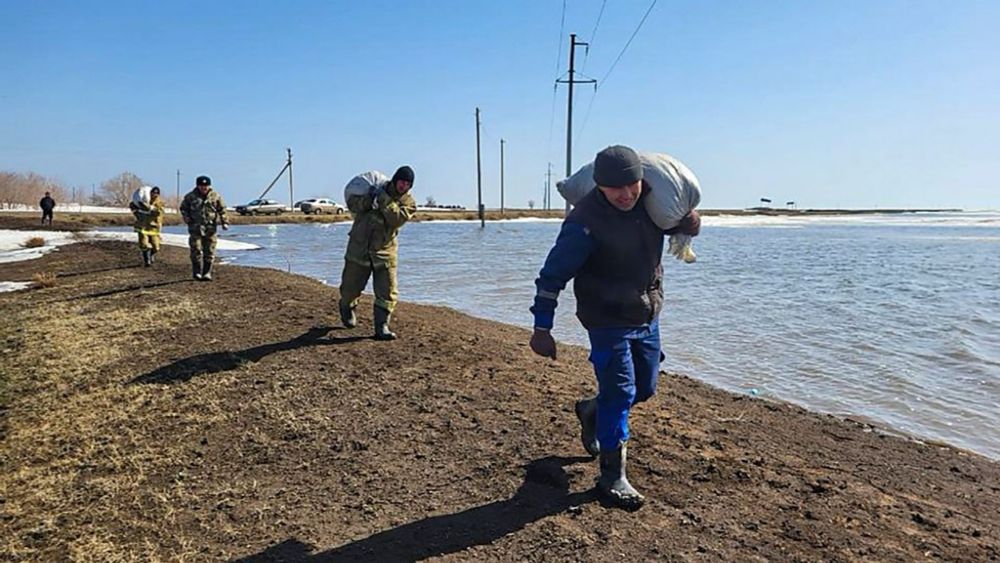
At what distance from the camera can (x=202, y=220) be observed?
38.1 feet

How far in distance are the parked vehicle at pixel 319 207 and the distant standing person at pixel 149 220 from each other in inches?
2070

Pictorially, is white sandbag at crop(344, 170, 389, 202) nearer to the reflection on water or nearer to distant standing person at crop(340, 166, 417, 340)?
distant standing person at crop(340, 166, 417, 340)

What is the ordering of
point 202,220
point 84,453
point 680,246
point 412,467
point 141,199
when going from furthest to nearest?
point 141,199 < point 202,220 < point 84,453 < point 412,467 < point 680,246

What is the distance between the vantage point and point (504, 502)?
142 inches

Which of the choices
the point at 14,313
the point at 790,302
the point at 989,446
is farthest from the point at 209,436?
the point at 790,302

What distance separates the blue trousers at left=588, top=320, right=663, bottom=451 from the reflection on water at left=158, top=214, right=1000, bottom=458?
3811 millimetres

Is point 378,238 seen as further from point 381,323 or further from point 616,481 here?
point 616,481

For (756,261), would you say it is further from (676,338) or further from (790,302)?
(676,338)

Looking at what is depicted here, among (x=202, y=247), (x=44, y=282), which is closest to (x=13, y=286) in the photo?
(x=44, y=282)

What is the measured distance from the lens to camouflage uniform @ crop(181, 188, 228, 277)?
38.1 ft

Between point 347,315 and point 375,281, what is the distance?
76 centimetres

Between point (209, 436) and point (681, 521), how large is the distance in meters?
2.95

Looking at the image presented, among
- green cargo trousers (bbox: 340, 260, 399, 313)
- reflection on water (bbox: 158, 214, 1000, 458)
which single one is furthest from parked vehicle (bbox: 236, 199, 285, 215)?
green cargo trousers (bbox: 340, 260, 399, 313)

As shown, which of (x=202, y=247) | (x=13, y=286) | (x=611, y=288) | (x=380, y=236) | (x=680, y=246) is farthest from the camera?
(x=13, y=286)
